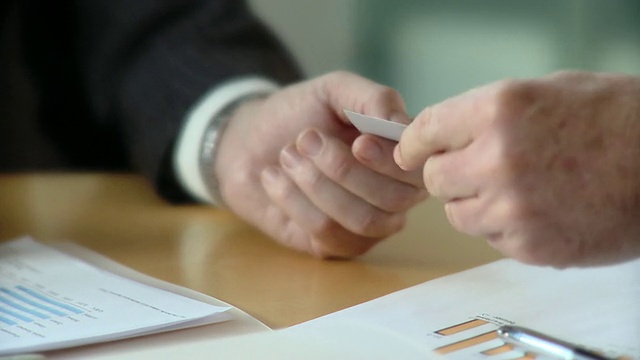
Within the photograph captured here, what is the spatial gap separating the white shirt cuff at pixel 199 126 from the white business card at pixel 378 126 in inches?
11.3

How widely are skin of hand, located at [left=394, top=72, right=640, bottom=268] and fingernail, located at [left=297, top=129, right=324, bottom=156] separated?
0.21 m

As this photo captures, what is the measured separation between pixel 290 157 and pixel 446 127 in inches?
9.1

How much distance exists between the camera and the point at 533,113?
44 cm

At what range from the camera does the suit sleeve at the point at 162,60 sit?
89cm

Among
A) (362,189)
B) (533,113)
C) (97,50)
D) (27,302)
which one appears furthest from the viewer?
(97,50)

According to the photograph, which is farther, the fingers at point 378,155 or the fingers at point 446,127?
the fingers at point 378,155

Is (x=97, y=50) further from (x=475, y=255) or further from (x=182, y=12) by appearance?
(x=475, y=255)

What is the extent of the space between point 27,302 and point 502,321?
290 millimetres

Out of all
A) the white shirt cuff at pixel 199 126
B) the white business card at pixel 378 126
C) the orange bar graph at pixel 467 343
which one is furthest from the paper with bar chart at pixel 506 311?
the white shirt cuff at pixel 199 126

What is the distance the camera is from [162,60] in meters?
0.95

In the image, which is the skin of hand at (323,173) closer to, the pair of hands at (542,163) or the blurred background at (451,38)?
the pair of hands at (542,163)

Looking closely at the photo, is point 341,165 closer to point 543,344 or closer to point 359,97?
point 359,97

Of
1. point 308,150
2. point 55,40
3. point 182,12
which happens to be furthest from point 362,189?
point 55,40

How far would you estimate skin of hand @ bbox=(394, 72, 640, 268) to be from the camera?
1.45 feet
